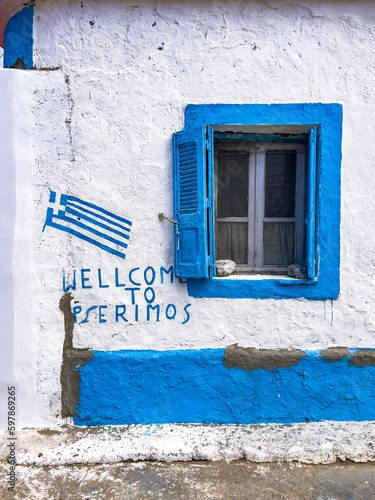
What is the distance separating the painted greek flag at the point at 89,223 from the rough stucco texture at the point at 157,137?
0.05m

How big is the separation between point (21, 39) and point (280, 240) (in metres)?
2.51

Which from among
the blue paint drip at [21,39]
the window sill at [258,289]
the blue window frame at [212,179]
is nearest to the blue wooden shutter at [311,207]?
the blue window frame at [212,179]

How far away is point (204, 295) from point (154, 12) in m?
2.12

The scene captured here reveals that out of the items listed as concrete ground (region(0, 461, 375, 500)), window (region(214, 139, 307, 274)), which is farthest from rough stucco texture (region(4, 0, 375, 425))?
concrete ground (region(0, 461, 375, 500))

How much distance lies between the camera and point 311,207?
266 cm

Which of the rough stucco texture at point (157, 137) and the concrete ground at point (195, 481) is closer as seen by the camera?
the concrete ground at point (195, 481)

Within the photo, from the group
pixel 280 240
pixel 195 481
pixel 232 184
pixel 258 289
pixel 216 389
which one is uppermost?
pixel 232 184

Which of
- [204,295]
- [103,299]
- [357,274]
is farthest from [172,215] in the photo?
[357,274]

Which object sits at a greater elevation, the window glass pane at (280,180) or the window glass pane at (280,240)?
the window glass pane at (280,180)

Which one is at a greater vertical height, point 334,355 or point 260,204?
point 260,204

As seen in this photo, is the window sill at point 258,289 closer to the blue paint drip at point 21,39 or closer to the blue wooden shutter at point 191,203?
the blue wooden shutter at point 191,203

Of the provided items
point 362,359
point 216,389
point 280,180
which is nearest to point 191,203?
point 280,180

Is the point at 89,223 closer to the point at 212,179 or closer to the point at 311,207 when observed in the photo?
the point at 212,179

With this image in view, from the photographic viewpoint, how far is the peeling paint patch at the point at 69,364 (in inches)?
109
